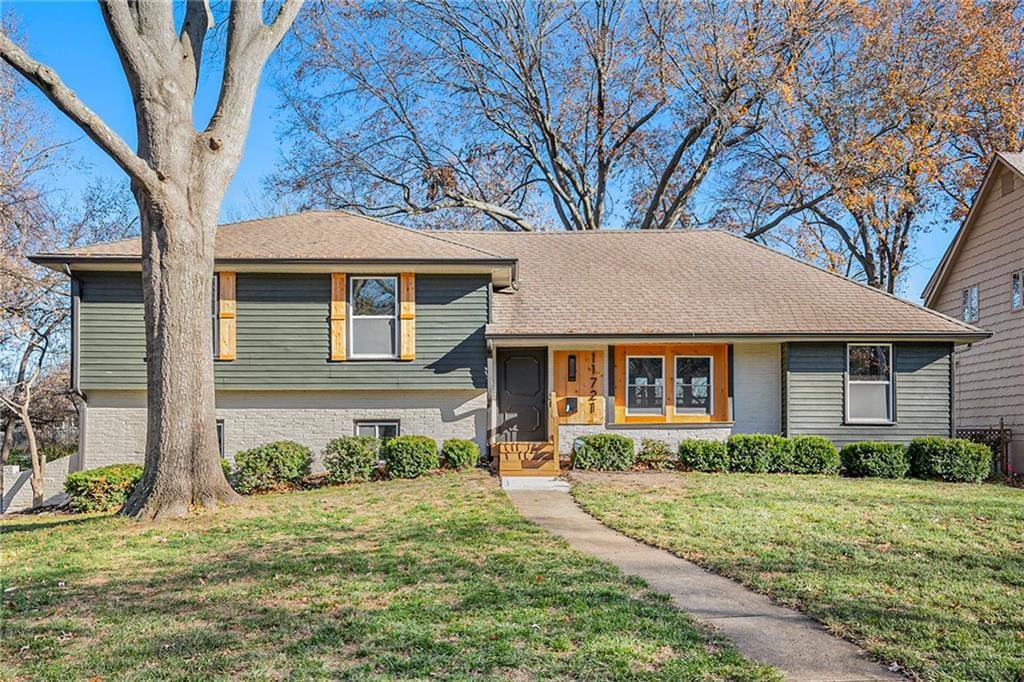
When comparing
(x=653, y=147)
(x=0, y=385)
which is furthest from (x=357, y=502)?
(x=653, y=147)

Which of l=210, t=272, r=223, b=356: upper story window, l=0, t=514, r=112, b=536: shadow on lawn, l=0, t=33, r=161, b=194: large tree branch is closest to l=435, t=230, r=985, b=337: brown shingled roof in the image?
l=210, t=272, r=223, b=356: upper story window

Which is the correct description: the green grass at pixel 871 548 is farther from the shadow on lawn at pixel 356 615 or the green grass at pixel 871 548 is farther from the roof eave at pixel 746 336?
the roof eave at pixel 746 336

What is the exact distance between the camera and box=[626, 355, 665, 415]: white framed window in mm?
15218

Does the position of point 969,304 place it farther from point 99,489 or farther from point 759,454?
point 99,489

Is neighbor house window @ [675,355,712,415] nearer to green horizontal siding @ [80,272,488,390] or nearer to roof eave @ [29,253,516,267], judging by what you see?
green horizontal siding @ [80,272,488,390]

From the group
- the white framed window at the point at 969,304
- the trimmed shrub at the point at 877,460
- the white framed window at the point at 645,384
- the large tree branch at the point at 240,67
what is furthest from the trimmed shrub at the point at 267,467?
the white framed window at the point at 969,304

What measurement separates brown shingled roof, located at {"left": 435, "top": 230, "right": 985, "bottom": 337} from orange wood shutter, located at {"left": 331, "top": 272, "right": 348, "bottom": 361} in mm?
2764

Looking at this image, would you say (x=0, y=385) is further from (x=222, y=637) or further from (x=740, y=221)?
(x=740, y=221)

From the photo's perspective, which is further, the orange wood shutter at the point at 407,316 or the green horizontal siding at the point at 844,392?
the green horizontal siding at the point at 844,392

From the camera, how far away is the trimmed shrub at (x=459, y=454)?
1371 cm

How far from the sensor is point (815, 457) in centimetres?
1406

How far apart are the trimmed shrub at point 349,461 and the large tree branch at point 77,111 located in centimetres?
551

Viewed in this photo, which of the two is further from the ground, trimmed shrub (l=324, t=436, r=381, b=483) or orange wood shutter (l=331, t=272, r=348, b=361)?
orange wood shutter (l=331, t=272, r=348, b=361)

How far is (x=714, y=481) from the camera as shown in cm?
1247
